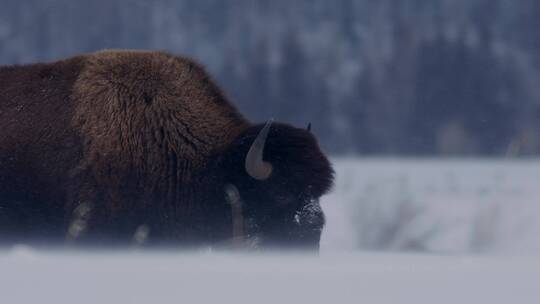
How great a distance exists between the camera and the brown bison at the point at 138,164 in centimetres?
573

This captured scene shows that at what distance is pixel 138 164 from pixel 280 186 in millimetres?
947

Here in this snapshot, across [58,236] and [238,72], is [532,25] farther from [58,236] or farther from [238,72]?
[58,236]

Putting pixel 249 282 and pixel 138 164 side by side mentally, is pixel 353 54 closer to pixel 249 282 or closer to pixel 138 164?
pixel 138 164

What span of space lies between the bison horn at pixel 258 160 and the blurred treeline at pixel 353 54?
91.5ft

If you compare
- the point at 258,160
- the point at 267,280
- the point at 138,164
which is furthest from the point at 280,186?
the point at 267,280

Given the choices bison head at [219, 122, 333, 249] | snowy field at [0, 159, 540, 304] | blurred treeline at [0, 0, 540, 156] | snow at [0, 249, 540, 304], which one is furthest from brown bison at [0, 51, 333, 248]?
blurred treeline at [0, 0, 540, 156]

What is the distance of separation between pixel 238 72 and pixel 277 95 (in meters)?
3.44

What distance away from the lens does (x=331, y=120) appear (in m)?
40.5

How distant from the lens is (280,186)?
5.73m

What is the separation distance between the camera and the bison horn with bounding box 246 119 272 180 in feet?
18.6

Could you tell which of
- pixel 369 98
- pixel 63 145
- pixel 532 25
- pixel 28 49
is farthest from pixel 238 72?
pixel 63 145

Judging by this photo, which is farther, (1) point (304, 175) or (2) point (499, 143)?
(2) point (499, 143)

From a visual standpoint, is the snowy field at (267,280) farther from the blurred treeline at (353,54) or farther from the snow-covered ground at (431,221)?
the blurred treeline at (353,54)

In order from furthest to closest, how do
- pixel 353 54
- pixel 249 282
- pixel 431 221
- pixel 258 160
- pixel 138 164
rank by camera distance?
pixel 353 54 → pixel 431 221 → pixel 138 164 → pixel 258 160 → pixel 249 282
